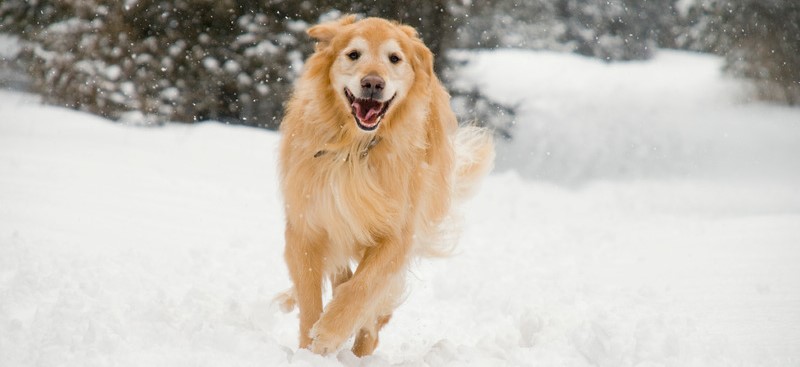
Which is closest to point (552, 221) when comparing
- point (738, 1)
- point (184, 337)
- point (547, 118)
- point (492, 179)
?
point (492, 179)

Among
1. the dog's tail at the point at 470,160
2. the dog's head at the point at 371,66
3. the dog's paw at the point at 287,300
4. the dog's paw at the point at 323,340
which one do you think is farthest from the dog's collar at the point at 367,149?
the dog's tail at the point at 470,160

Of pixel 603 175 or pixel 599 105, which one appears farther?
pixel 599 105

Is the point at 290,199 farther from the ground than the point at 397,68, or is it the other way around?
the point at 397,68

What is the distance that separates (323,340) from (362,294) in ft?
0.93

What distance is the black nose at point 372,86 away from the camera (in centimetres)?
339

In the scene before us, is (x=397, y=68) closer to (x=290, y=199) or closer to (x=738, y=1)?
(x=290, y=199)

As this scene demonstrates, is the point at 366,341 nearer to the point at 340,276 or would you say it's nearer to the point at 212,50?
the point at 340,276

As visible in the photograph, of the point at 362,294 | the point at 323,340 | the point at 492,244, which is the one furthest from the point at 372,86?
the point at 492,244

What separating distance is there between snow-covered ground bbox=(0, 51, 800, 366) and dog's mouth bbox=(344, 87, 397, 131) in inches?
43.1

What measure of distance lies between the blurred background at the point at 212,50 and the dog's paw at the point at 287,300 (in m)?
Answer: 8.16

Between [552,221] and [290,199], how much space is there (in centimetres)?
560

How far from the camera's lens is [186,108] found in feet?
39.9

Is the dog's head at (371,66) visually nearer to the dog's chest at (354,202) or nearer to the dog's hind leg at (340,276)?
the dog's chest at (354,202)

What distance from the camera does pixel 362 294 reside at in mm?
3547
